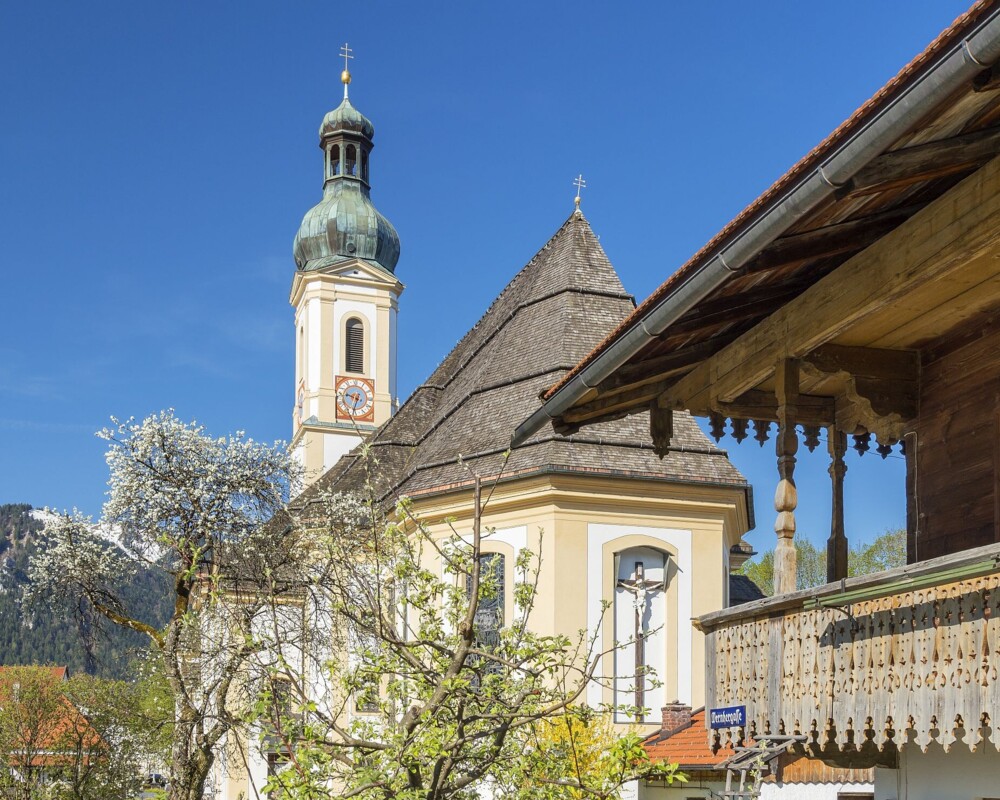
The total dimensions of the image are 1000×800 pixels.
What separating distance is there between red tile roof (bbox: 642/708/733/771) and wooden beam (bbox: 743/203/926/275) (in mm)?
12551

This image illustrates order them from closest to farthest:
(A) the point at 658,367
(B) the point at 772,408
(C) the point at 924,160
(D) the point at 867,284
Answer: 1. (C) the point at 924,160
2. (D) the point at 867,284
3. (A) the point at 658,367
4. (B) the point at 772,408

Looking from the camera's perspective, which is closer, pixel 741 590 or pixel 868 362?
pixel 868 362

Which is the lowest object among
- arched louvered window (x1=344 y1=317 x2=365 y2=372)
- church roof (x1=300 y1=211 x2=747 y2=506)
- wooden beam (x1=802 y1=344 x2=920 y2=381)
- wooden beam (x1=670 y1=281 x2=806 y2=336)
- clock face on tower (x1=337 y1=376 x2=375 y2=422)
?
wooden beam (x1=802 y1=344 x2=920 y2=381)

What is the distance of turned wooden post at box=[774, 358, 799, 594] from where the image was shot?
389 inches

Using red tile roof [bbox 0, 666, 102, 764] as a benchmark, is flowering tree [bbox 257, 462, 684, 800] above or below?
above

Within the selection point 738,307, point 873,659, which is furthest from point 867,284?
point 873,659

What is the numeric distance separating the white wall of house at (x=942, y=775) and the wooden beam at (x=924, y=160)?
3567mm

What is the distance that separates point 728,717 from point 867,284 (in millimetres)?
3259

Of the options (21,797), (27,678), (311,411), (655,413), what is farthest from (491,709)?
(311,411)

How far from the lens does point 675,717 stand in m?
23.6

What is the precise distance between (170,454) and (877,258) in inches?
606

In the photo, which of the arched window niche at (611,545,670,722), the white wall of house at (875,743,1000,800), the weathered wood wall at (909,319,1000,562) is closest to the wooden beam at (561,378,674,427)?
the weathered wood wall at (909,319,1000,562)

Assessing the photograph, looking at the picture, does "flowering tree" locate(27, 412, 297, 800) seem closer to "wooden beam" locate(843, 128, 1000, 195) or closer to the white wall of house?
the white wall of house

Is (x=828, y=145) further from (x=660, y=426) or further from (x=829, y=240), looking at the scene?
(x=660, y=426)
